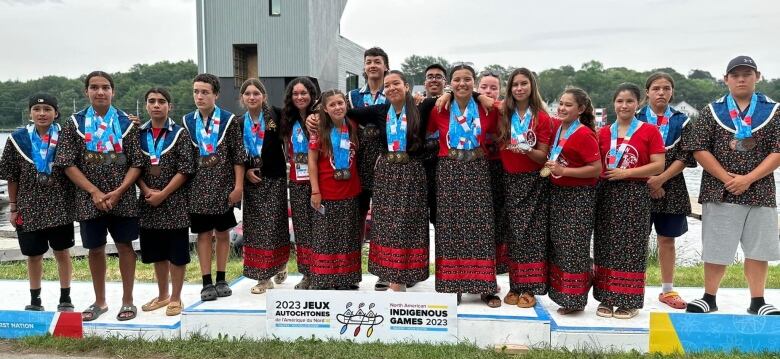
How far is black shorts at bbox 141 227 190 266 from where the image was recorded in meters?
4.43

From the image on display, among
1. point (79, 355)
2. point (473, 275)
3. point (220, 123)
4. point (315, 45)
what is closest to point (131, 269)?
point (79, 355)

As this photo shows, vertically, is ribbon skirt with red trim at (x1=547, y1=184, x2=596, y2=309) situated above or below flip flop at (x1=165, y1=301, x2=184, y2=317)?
above

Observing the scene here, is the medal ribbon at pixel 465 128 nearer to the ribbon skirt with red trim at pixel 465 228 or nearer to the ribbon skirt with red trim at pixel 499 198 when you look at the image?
the ribbon skirt with red trim at pixel 465 228

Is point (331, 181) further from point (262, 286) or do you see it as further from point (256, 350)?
point (256, 350)

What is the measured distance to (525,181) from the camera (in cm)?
415

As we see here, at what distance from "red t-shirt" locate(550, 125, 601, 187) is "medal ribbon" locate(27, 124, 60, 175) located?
3.66 m

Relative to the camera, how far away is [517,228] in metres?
4.21

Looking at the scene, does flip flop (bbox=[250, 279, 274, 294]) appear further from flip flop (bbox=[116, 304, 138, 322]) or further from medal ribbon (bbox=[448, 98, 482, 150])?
medal ribbon (bbox=[448, 98, 482, 150])

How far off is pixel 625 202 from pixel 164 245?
340cm

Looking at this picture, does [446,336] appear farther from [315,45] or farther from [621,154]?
[315,45]

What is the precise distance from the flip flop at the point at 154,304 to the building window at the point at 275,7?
23408 millimetres

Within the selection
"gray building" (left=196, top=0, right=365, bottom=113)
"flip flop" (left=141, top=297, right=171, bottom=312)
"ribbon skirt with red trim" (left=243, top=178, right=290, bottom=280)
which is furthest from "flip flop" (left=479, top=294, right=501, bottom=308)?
"gray building" (left=196, top=0, right=365, bottom=113)

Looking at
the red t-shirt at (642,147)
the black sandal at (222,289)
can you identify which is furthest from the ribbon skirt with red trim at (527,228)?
the black sandal at (222,289)

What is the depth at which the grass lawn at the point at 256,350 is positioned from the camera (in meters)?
3.90
